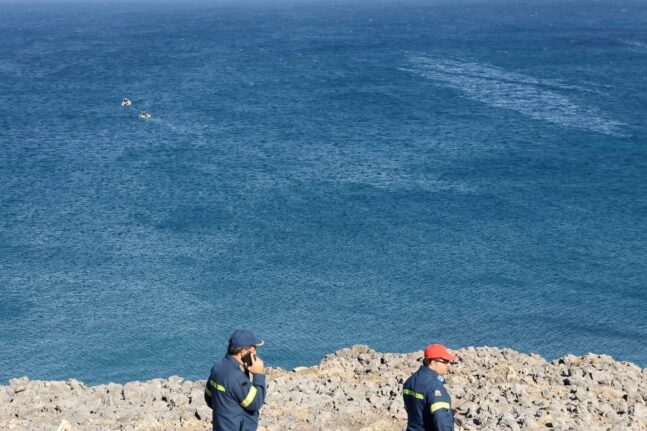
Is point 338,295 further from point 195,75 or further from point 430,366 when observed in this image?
point 195,75

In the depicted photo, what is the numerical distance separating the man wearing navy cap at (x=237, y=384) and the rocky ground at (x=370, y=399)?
21.0 ft

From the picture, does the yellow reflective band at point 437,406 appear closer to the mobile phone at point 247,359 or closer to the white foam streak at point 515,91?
the mobile phone at point 247,359

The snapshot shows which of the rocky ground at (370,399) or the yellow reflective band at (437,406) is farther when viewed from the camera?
the rocky ground at (370,399)

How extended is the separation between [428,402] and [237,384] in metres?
3.10

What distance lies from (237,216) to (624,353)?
94.2 feet

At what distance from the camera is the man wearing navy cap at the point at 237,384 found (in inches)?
539

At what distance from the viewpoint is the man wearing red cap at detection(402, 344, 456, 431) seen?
13539 mm

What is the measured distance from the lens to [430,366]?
1386 cm

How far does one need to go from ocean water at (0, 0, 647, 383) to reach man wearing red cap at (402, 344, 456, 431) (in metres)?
26.2

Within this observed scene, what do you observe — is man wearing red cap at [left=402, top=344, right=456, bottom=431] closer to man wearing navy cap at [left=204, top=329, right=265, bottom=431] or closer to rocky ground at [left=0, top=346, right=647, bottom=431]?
man wearing navy cap at [left=204, top=329, right=265, bottom=431]

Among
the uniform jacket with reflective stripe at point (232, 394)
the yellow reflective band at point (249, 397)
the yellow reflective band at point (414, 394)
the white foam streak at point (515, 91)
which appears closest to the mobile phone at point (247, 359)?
the uniform jacket with reflective stripe at point (232, 394)

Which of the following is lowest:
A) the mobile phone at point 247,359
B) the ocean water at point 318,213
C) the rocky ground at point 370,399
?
the ocean water at point 318,213

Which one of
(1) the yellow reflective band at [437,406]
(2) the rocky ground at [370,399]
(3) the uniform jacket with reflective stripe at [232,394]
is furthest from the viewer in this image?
(2) the rocky ground at [370,399]

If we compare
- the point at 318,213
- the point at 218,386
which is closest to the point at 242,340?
the point at 218,386
